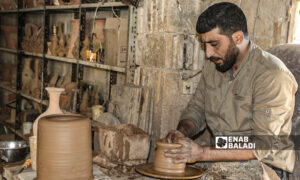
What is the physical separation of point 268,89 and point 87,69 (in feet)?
10.4

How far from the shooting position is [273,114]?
6.88 feet

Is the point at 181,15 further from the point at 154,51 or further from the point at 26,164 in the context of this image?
the point at 26,164

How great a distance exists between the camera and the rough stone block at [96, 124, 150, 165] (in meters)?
2.34

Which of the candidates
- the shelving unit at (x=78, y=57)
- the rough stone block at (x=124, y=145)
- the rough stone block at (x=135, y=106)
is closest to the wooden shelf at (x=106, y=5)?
the shelving unit at (x=78, y=57)

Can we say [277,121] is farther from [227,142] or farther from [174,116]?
[174,116]

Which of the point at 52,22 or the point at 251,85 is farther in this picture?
the point at 52,22

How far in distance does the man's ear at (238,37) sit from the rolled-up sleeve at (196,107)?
1.73ft

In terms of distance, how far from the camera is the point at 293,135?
7.60 feet

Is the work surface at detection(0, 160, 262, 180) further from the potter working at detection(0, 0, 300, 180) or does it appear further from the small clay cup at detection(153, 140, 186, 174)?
the small clay cup at detection(153, 140, 186, 174)

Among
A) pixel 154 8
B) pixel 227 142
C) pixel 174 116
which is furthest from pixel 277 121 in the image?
pixel 154 8

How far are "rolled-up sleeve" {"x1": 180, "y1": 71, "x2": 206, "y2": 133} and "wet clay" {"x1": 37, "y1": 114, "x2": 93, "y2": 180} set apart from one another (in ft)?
3.89

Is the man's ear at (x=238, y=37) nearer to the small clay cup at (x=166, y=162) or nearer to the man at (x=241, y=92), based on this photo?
the man at (x=241, y=92)

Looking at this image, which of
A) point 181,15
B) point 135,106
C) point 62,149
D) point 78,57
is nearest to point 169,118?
point 135,106

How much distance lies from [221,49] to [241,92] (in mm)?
337
